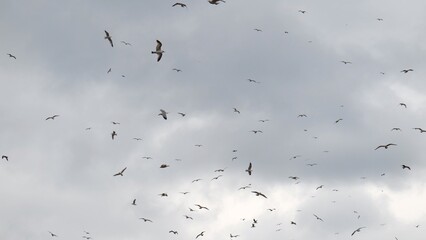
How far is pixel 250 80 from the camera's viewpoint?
63.5 meters

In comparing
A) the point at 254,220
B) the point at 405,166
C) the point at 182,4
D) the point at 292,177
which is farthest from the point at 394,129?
the point at 182,4

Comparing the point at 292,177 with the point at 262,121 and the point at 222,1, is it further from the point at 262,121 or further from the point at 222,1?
the point at 222,1

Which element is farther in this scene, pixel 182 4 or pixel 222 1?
pixel 182 4

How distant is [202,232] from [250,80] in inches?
644

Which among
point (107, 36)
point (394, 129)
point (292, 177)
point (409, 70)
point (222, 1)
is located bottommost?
point (292, 177)

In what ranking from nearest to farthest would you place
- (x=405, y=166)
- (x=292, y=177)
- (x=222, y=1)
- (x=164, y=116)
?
(x=222, y=1) < (x=164, y=116) < (x=405, y=166) < (x=292, y=177)

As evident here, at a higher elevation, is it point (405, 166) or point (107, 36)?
point (107, 36)

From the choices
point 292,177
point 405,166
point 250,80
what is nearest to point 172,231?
point 292,177

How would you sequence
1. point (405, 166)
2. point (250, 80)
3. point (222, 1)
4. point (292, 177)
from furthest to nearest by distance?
point (292, 177)
point (250, 80)
point (405, 166)
point (222, 1)

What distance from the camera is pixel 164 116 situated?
45812 mm

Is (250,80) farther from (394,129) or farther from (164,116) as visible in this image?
(164,116)

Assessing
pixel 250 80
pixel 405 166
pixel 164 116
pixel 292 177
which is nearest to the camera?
pixel 164 116

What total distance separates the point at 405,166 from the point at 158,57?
27.1m

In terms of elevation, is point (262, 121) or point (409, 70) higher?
point (409, 70)
